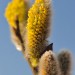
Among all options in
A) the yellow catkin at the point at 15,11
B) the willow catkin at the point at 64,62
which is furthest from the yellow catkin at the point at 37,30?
the willow catkin at the point at 64,62

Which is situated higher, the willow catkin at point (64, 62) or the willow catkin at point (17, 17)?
the willow catkin at point (17, 17)

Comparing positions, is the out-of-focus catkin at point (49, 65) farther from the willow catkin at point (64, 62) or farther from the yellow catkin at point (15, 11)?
the yellow catkin at point (15, 11)

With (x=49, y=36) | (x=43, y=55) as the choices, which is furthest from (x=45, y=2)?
(x=43, y=55)

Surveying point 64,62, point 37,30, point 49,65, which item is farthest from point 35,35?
point 64,62

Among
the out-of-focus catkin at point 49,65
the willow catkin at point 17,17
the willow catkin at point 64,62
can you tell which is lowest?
the out-of-focus catkin at point 49,65

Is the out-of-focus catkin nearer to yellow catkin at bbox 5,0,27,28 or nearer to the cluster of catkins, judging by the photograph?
the cluster of catkins

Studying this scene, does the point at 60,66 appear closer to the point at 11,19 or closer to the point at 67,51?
the point at 67,51

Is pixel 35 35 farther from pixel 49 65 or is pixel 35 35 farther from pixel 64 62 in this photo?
pixel 64 62
